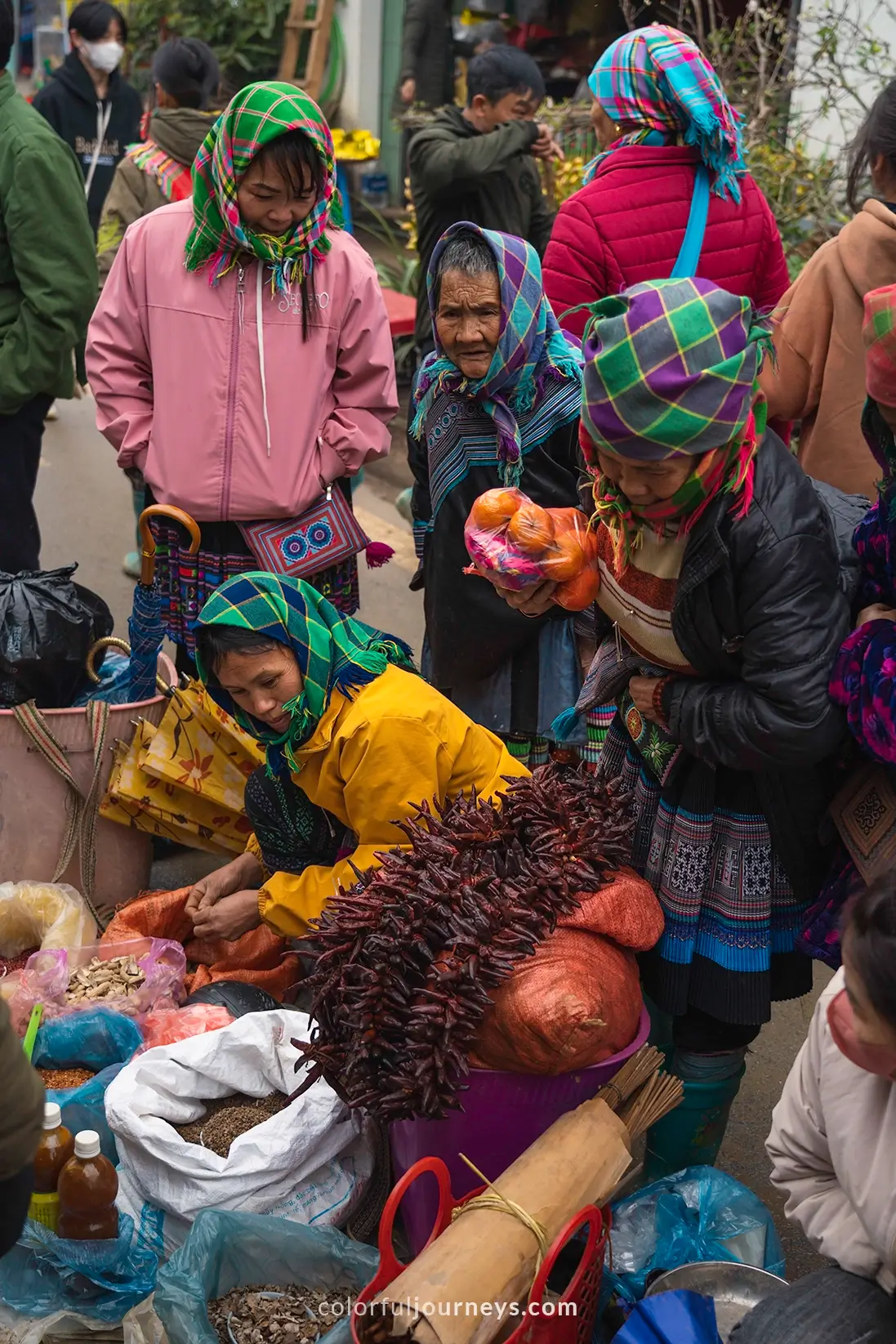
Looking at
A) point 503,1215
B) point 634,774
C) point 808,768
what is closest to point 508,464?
point 634,774

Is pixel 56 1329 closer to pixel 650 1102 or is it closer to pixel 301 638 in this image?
pixel 650 1102

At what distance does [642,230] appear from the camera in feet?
11.6

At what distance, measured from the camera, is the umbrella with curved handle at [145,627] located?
138 inches

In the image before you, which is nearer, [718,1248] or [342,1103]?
[718,1248]

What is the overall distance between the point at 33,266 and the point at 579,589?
7.96 feet

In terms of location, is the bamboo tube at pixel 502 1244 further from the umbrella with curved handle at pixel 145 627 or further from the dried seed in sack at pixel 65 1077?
the umbrella with curved handle at pixel 145 627

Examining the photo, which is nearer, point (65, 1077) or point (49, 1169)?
point (49, 1169)

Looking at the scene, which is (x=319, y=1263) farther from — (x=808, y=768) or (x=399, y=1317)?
(x=808, y=768)

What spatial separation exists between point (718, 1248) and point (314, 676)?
131cm

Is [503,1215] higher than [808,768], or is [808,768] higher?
[808,768]

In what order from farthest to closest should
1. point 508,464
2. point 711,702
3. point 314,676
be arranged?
1. point 508,464
2. point 314,676
3. point 711,702

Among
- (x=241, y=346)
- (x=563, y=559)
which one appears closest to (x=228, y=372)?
(x=241, y=346)

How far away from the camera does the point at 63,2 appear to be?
13.2 meters

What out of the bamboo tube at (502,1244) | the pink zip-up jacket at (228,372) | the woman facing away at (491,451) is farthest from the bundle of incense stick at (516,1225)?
the pink zip-up jacket at (228,372)
